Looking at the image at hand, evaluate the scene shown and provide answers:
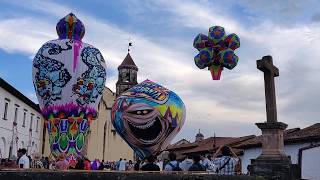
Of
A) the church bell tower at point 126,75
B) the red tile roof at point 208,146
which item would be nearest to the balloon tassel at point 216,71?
the red tile roof at point 208,146

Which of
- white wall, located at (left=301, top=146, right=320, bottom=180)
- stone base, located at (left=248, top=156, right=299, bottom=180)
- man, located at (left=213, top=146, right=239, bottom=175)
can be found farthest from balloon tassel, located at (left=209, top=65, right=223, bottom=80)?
white wall, located at (left=301, top=146, right=320, bottom=180)

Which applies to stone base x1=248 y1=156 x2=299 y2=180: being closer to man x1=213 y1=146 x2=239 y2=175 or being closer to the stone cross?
the stone cross

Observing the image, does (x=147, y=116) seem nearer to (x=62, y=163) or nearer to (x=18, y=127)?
(x=62, y=163)

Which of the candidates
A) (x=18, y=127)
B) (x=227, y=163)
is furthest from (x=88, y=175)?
(x=18, y=127)

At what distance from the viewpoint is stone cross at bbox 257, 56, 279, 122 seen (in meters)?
16.3

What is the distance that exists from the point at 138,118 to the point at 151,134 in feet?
3.01

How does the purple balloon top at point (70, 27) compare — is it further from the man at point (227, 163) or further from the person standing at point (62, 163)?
the man at point (227, 163)

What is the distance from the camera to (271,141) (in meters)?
16.0

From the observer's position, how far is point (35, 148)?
42.1 m

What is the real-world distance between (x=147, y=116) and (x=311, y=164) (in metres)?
9.65

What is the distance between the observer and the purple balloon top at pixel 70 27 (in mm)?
16297

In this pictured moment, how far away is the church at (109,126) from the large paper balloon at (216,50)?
38201 millimetres

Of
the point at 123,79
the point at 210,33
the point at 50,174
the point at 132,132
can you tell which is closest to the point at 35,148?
the point at 123,79

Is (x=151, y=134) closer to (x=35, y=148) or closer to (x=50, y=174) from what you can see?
(x=50, y=174)
